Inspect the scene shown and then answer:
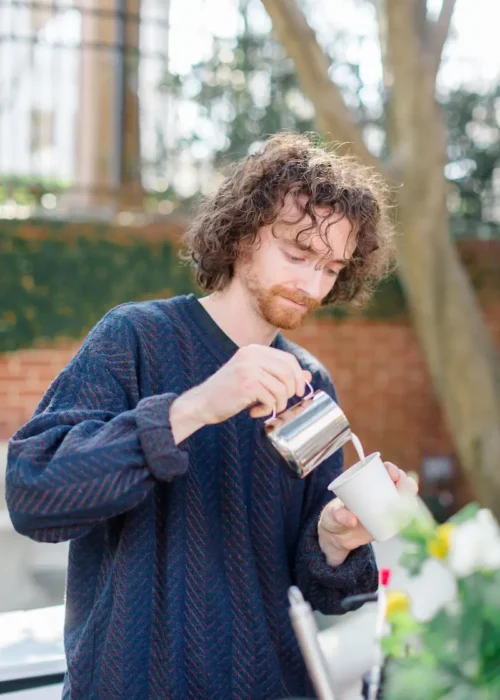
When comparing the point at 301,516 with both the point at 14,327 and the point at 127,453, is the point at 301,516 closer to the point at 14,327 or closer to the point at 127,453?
the point at 127,453

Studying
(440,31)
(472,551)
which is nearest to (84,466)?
(472,551)

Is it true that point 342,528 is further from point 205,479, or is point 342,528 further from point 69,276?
point 69,276

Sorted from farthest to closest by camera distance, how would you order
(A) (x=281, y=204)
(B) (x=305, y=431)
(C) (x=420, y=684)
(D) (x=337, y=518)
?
(A) (x=281, y=204) → (D) (x=337, y=518) → (B) (x=305, y=431) → (C) (x=420, y=684)

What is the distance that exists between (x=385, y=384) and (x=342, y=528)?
3.93 meters

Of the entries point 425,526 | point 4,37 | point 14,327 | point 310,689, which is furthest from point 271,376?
point 4,37

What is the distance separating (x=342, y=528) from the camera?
148cm

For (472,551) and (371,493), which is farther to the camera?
(371,493)

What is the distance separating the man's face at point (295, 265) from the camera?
152 centimetres

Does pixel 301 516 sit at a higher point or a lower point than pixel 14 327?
higher

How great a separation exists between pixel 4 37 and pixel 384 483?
453 centimetres

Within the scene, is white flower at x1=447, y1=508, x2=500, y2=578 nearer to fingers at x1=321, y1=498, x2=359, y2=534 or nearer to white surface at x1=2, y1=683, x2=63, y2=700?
fingers at x1=321, y1=498, x2=359, y2=534

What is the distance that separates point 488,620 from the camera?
0.76m

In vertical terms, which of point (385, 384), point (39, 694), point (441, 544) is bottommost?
point (385, 384)

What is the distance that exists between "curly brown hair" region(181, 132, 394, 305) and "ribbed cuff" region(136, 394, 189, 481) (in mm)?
483
